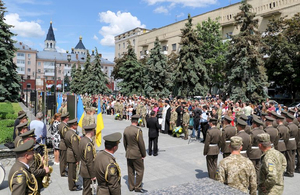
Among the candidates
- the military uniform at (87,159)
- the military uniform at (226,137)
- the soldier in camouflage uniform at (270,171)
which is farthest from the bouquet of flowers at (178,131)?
the soldier in camouflage uniform at (270,171)

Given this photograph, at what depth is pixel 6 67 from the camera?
80.3 ft

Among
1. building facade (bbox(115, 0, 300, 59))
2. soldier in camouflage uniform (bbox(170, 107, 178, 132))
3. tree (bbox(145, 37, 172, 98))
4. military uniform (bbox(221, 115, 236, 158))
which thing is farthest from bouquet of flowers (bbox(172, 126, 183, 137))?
tree (bbox(145, 37, 172, 98))

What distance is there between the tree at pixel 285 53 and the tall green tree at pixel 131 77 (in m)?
17.6

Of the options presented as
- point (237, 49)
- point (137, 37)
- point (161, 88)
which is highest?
point (137, 37)

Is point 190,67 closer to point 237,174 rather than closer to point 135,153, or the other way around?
point 135,153

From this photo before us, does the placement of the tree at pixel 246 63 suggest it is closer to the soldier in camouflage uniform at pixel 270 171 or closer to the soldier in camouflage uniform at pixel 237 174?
the soldier in camouflage uniform at pixel 270 171

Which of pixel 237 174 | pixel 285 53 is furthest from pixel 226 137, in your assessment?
pixel 285 53

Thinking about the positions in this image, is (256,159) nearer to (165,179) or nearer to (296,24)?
(165,179)

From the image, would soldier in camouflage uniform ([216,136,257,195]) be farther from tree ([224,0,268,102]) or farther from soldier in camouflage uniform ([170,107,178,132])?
tree ([224,0,268,102])

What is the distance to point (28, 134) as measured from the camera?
4.89m

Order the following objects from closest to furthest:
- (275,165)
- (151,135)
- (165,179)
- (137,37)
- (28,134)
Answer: (275,165), (28,134), (165,179), (151,135), (137,37)

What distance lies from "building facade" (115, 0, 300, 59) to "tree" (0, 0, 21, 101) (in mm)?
19014

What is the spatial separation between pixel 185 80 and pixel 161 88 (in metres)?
5.57

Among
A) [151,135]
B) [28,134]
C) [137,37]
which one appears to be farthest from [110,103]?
[137,37]
